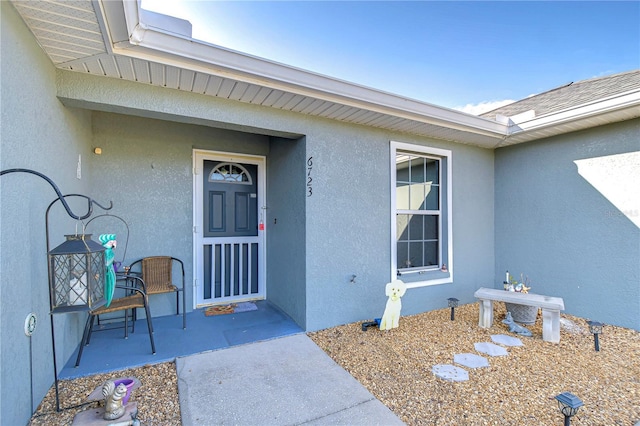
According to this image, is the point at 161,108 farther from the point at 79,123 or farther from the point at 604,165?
the point at 604,165

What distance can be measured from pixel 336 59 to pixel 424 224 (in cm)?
345

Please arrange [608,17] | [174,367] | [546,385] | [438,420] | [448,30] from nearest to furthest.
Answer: [438,420] < [546,385] < [174,367] < [608,17] < [448,30]

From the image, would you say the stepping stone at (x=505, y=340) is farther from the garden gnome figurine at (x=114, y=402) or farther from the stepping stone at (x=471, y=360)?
the garden gnome figurine at (x=114, y=402)

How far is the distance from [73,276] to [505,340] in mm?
4091

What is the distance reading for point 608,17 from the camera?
4383mm

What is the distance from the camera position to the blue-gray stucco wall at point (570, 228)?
357 cm

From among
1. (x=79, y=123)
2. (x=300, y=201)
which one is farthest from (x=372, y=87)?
(x=79, y=123)

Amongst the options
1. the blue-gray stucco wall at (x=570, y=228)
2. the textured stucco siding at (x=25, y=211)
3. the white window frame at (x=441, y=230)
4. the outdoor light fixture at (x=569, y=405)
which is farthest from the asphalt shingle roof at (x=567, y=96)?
the textured stucco siding at (x=25, y=211)

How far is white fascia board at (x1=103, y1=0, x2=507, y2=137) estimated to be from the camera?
6.74 feet

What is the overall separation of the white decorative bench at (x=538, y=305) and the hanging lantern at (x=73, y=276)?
4006mm

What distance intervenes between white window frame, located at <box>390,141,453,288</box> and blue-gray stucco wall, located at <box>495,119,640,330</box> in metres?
1.17

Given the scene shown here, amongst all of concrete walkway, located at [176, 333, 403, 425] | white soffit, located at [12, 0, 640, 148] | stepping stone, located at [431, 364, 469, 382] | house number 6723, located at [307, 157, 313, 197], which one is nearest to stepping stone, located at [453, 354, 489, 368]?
stepping stone, located at [431, 364, 469, 382]

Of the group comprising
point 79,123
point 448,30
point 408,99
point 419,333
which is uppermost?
point 448,30

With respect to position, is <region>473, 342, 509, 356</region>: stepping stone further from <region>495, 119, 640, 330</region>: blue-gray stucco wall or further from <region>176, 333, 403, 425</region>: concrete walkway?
<region>495, 119, 640, 330</region>: blue-gray stucco wall
